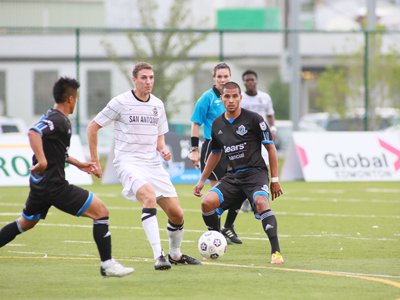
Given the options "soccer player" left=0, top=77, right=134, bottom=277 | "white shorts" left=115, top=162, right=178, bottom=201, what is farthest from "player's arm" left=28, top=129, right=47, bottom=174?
"white shorts" left=115, top=162, right=178, bottom=201

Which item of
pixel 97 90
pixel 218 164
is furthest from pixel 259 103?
pixel 97 90

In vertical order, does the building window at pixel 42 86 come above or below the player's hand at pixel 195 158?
above

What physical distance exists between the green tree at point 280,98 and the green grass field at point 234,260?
21423 mm

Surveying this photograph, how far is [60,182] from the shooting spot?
5832 millimetres

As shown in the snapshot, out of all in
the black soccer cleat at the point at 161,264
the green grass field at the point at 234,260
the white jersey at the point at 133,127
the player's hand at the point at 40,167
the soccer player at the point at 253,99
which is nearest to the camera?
the green grass field at the point at 234,260

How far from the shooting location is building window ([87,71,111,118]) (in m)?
31.6

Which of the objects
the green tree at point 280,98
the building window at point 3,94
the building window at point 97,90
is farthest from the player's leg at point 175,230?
the building window at point 3,94

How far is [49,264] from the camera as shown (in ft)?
22.2

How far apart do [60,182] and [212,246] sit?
190 centimetres

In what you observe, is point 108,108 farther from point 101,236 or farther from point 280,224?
point 280,224

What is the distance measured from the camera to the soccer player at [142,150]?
22.1 ft

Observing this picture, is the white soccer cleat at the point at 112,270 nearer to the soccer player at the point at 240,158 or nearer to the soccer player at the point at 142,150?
the soccer player at the point at 142,150

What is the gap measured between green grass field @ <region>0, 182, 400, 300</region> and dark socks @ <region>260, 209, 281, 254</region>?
21cm

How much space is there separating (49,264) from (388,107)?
19296 millimetres
